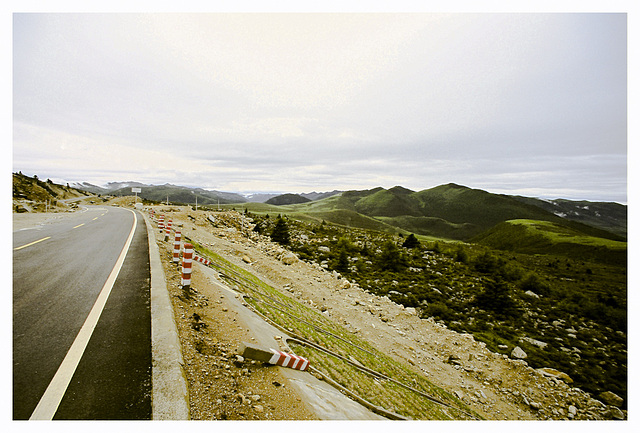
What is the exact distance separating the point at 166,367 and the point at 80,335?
6.51ft

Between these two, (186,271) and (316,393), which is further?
(186,271)

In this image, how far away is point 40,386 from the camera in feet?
10.9

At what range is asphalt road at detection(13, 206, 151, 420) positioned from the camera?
10.7 ft

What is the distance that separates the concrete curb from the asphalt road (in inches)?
4.5

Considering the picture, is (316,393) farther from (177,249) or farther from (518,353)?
(518,353)

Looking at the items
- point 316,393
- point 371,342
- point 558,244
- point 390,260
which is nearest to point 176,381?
point 316,393

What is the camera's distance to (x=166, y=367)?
3846 mm

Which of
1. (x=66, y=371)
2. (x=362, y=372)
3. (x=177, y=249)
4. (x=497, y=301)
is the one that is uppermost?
(x=177, y=249)

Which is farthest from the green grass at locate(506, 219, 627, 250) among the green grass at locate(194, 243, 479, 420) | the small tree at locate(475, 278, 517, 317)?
the green grass at locate(194, 243, 479, 420)

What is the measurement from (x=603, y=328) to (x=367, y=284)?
14.7 m

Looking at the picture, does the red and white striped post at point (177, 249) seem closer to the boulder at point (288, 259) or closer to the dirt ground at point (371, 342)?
the dirt ground at point (371, 342)

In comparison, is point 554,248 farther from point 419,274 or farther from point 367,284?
point 367,284

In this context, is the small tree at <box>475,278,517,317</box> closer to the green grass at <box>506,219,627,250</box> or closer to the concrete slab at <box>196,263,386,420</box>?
the concrete slab at <box>196,263,386,420</box>

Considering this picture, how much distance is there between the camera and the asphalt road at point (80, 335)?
326cm
